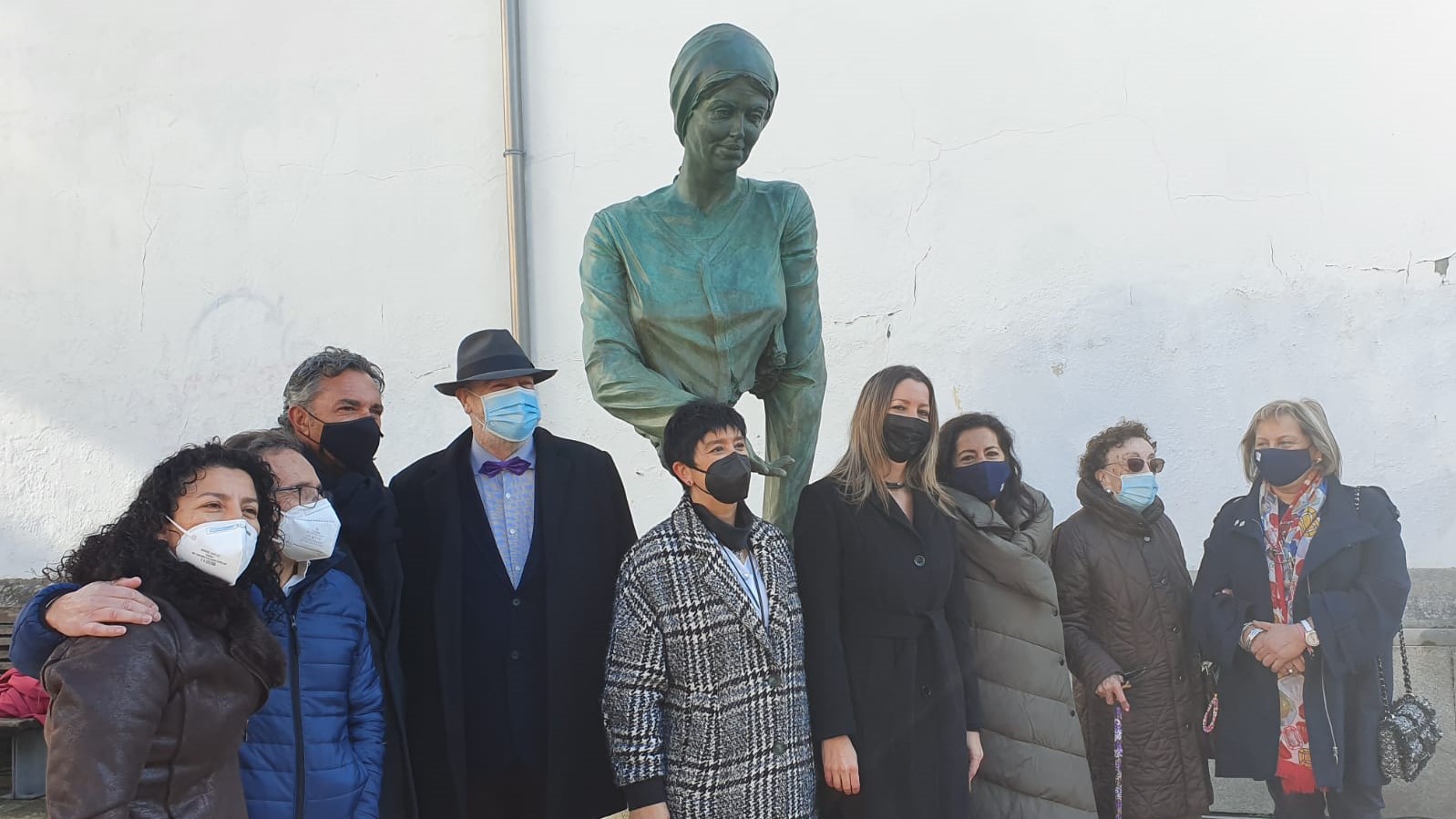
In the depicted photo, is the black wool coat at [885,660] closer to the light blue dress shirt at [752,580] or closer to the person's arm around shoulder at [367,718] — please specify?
the light blue dress shirt at [752,580]

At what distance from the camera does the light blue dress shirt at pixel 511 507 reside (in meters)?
3.12

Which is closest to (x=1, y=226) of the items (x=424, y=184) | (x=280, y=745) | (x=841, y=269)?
(x=424, y=184)

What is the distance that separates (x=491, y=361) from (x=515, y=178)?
3.17m

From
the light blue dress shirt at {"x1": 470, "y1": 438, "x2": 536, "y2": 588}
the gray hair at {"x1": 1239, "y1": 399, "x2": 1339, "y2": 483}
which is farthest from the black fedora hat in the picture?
the gray hair at {"x1": 1239, "y1": 399, "x2": 1339, "y2": 483}

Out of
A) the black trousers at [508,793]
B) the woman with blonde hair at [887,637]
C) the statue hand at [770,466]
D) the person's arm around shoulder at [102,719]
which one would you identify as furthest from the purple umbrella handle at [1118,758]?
the person's arm around shoulder at [102,719]

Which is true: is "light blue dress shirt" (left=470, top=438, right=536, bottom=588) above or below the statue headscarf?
below

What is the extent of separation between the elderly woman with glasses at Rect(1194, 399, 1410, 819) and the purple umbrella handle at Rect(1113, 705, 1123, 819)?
337 mm

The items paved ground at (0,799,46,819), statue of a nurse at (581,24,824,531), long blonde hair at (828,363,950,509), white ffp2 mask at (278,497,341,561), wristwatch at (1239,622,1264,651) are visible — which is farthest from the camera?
paved ground at (0,799,46,819)

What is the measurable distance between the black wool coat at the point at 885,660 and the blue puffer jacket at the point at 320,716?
0.97m

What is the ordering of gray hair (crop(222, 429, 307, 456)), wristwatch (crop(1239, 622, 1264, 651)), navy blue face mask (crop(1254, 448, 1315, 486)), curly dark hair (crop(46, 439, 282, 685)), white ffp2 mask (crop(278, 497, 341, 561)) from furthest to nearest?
navy blue face mask (crop(1254, 448, 1315, 486)) → wristwatch (crop(1239, 622, 1264, 651)) → gray hair (crop(222, 429, 307, 456)) → white ffp2 mask (crop(278, 497, 341, 561)) → curly dark hair (crop(46, 439, 282, 685))

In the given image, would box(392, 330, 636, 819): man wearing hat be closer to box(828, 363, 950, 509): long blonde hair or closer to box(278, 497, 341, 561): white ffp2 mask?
box(278, 497, 341, 561): white ffp2 mask

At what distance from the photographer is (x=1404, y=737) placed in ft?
13.2

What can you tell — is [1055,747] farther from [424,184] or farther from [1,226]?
[1,226]

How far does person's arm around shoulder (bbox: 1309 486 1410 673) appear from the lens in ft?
13.2
